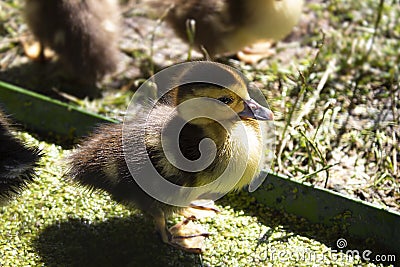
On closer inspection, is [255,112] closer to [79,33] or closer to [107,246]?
[107,246]

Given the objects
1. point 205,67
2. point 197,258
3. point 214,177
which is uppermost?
point 205,67

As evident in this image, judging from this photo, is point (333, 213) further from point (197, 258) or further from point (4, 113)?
point (4, 113)

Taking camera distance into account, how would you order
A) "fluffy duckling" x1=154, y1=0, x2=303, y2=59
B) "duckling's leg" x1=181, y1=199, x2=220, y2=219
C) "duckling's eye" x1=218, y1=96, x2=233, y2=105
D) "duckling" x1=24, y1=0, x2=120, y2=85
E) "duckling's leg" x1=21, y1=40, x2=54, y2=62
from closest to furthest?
"duckling's eye" x1=218, y1=96, x2=233, y2=105, "duckling's leg" x1=181, y1=199, x2=220, y2=219, "duckling" x1=24, y1=0, x2=120, y2=85, "fluffy duckling" x1=154, y1=0, x2=303, y2=59, "duckling's leg" x1=21, y1=40, x2=54, y2=62

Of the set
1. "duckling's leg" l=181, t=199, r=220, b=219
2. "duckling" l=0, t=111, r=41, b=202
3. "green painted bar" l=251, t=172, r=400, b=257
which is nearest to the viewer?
"duckling" l=0, t=111, r=41, b=202

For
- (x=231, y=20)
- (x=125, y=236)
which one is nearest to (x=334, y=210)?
(x=125, y=236)

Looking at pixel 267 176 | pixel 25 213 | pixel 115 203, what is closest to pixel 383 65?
pixel 267 176

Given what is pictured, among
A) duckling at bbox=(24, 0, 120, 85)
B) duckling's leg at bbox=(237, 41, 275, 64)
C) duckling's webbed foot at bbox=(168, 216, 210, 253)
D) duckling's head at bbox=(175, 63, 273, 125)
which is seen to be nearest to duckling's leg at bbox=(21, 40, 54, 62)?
duckling at bbox=(24, 0, 120, 85)

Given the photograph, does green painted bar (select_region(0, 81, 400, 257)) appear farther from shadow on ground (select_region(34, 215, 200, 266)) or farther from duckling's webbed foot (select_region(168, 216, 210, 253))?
shadow on ground (select_region(34, 215, 200, 266))
